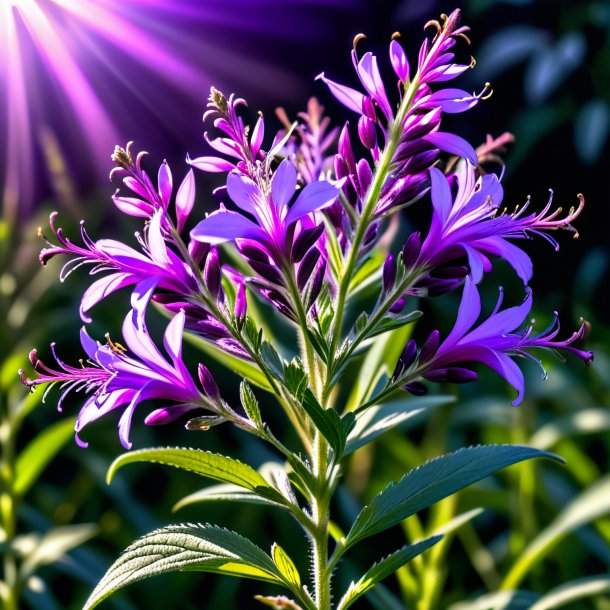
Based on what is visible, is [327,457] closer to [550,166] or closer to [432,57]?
[432,57]

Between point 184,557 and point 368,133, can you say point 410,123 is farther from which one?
point 184,557

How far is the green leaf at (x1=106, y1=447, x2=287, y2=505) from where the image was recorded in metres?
0.58

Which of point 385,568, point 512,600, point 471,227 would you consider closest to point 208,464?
point 385,568

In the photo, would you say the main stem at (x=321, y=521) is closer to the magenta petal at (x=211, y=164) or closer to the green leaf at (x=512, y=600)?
the magenta petal at (x=211, y=164)

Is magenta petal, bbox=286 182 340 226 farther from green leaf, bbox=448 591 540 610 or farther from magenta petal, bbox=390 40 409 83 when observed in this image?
green leaf, bbox=448 591 540 610

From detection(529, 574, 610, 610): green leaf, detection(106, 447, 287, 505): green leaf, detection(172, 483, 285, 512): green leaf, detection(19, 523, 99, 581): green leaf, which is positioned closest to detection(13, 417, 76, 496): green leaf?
detection(19, 523, 99, 581): green leaf

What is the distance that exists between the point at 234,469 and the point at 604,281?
74.4 inches

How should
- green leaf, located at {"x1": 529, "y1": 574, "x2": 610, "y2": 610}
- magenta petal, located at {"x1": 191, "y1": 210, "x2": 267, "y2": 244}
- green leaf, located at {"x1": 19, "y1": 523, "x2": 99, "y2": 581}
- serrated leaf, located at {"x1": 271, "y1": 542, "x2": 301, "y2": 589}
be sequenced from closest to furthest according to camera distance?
magenta petal, located at {"x1": 191, "y1": 210, "x2": 267, "y2": 244}
serrated leaf, located at {"x1": 271, "y1": 542, "x2": 301, "y2": 589}
green leaf, located at {"x1": 529, "y1": 574, "x2": 610, "y2": 610}
green leaf, located at {"x1": 19, "y1": 523, "x2": 99, "y2": 581}

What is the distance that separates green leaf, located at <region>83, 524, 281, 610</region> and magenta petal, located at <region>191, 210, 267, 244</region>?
0.68 ft

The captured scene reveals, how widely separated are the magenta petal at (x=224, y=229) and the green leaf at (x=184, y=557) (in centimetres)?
21

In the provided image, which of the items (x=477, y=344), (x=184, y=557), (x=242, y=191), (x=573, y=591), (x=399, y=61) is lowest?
(x=573, y=591)

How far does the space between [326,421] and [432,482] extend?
104mm

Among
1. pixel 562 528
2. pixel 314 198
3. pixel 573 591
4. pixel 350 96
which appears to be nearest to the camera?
pixel 314 198

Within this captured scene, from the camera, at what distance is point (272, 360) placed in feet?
2.02
